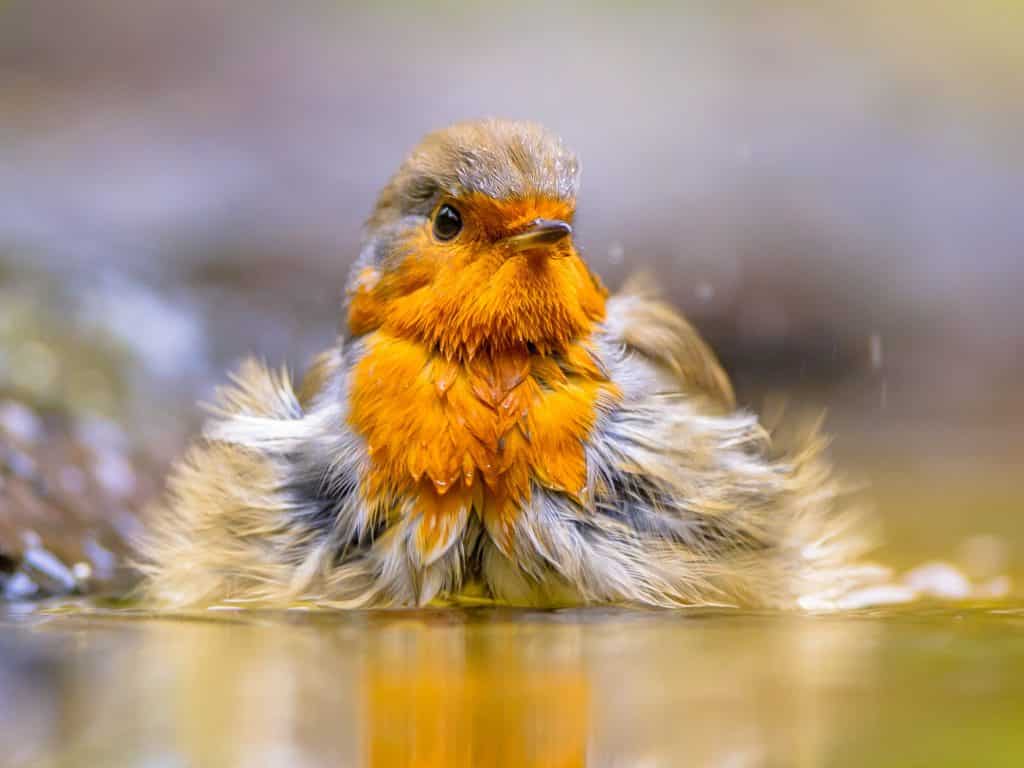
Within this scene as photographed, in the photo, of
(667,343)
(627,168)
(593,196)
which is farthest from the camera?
(627,168)

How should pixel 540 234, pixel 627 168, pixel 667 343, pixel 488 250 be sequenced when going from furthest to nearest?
pixel 627 168 → pixel 667 343 → pixel 488 250 → pixel 540 234

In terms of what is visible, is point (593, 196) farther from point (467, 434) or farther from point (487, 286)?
point (467, 434)

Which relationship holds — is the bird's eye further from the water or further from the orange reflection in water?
the orange reflection in water

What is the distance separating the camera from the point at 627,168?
5113 millimetres

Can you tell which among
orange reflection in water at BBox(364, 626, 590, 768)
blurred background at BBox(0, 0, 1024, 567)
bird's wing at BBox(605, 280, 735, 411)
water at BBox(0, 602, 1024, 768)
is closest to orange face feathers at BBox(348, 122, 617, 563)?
bird's wing at BBox(605, 280, 735, 411)

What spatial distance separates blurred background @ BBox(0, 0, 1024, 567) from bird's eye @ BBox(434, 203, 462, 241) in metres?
1.83

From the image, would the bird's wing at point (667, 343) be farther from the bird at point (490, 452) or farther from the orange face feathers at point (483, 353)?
the orange face feathers at point (483, 353)

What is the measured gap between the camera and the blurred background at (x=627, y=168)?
474 cm

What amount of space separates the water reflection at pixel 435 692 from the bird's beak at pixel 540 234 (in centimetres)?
81

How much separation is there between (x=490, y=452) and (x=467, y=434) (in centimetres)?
6

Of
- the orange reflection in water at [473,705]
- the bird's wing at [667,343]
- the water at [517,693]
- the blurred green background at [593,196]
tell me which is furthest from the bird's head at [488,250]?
the blurred green background at [593,196]

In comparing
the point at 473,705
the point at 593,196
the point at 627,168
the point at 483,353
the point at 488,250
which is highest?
the point at 627,168

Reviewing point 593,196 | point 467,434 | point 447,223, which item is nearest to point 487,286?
point 447,223

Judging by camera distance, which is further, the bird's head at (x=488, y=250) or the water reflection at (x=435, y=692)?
the bird's head at (x=488, y=250)
